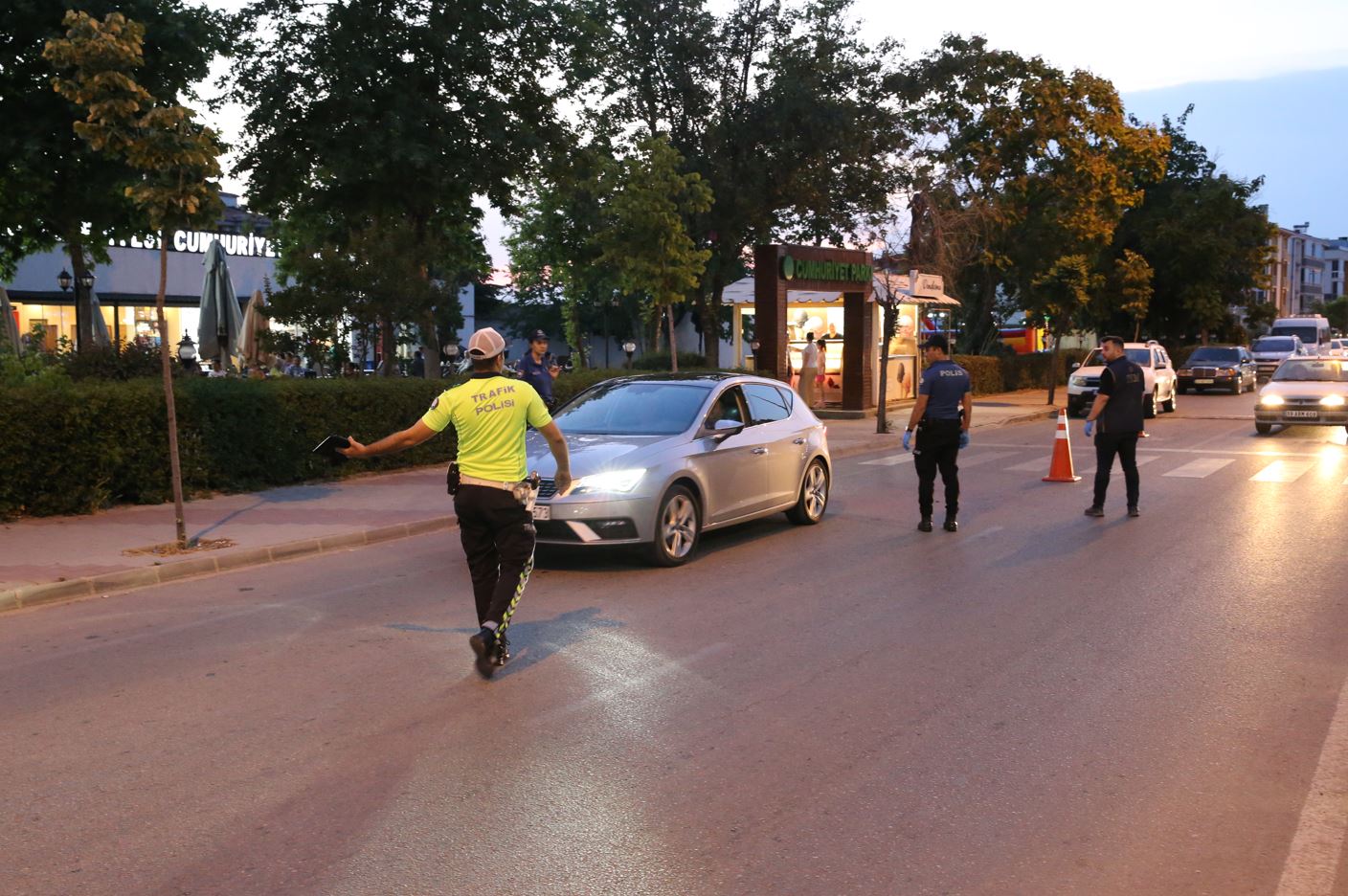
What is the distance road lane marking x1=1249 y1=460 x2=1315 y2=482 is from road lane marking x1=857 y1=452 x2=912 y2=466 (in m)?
5.07

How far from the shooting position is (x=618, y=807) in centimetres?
484

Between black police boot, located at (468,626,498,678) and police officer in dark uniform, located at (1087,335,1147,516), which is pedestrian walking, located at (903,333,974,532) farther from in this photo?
black police boot, located at (468,626,498,678)

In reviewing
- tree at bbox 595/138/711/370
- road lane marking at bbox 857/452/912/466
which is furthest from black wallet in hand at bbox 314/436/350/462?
tree at bbox 595/138/711/370

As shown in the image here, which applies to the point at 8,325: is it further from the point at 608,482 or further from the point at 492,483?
the point at 492,483

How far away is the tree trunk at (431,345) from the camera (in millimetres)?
19875

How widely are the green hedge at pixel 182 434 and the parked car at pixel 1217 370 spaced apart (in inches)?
1259

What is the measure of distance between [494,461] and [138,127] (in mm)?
5988

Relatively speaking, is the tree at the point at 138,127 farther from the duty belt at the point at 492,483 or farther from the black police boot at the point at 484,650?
the black police boot at the point at 484,650

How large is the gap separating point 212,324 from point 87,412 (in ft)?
39.6

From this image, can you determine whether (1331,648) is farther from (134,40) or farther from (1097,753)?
(134,40)

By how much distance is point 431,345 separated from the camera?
21984mm

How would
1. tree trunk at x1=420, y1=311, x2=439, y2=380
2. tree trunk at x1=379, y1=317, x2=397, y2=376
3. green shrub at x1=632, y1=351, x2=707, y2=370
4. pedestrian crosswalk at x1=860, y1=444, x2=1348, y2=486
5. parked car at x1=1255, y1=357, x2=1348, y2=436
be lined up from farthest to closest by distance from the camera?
green shrub at x1=632, y1=351, x2=707, y2=370
parked car at x1=1255, y1=357, x2=1348, y2=436
tree trunk at x1=379, y1=317, x2=397, y2=376
tree trunk at x1=420, y1=311, x2=439, y2=380
pedestrian crosswalk at x1=860, y1=444, x2=1348, y2=486

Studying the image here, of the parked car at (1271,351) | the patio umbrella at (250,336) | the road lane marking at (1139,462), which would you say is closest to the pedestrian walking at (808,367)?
the road lane marking at (1139,462)

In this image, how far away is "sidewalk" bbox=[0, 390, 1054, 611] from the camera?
9.43 meters
